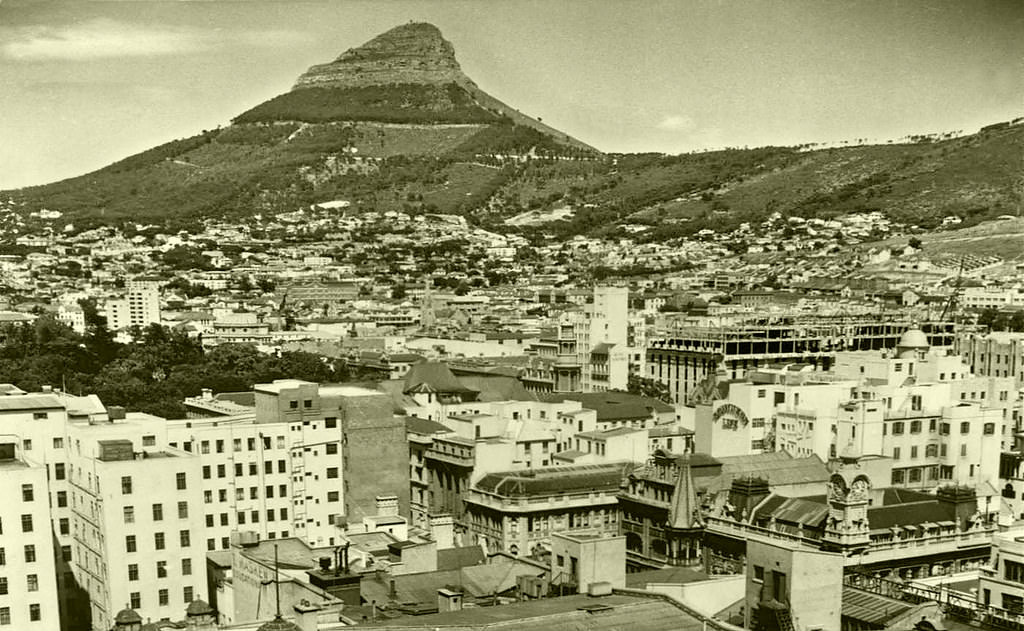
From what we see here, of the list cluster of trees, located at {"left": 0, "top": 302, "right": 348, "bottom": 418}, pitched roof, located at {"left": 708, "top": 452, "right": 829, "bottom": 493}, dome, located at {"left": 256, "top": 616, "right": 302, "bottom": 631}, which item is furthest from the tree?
dome, located at {"left": 256, "top": 616, "right": 302, "bottom": 631}

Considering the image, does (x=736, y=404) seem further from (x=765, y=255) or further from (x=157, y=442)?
(x=765, y=255)

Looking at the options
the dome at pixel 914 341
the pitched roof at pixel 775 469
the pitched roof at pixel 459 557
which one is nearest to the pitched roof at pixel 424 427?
the pitched roof at pixel 775 469

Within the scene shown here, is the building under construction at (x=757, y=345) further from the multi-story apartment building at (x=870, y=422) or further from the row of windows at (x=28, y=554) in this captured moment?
the row of windows at (x=28, y=554)

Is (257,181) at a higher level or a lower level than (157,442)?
higher

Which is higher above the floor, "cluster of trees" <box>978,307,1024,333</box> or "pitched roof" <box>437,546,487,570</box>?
"cluster of trees" <box>978,307,1024,333</box>

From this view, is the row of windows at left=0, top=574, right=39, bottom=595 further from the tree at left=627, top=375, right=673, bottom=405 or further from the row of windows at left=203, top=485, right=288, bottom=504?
the tree at left=627, top=375, right=673, bottom=405

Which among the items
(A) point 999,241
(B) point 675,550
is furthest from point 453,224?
(B) point 675,550
